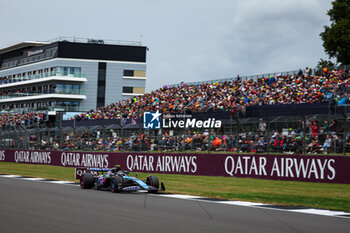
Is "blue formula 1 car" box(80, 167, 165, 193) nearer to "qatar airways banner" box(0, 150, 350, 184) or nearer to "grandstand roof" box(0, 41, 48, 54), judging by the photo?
"qatar airways banner" box(0, 150, 350, 184)

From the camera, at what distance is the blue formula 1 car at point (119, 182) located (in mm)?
12789

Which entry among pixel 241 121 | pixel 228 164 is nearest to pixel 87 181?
pixel 228 164

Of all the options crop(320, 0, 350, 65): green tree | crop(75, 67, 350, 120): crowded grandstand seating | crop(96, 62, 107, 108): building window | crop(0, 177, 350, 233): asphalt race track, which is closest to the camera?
crop(0, 177, 350, 233): asphalt race track

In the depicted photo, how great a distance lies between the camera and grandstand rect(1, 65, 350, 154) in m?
16.9

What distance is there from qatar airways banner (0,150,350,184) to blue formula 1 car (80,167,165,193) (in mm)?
5341

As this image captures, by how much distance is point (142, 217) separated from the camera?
8102 mm

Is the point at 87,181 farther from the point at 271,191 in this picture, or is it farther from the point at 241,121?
the point at 241,121

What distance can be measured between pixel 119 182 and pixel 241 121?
770cm

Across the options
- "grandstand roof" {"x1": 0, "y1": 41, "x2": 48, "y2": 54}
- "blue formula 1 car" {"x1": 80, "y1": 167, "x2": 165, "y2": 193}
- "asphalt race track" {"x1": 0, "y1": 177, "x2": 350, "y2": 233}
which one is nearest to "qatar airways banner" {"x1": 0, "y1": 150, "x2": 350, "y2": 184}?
"blue formula 1 car" {"x1": 80, "y1": 167, "x2": 165, "y2": 193}

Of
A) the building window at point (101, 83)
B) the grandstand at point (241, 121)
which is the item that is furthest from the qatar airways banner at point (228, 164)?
the building window at point (101, 83)

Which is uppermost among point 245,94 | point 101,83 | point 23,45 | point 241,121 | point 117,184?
point 23,45

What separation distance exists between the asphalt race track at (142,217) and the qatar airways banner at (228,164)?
20.5 ft

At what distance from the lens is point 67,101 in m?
67.6

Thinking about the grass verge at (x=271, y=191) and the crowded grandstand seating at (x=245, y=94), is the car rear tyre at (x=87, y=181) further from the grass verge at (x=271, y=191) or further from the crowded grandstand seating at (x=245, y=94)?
the crowded grandstand seating at (x=245, y=94)
